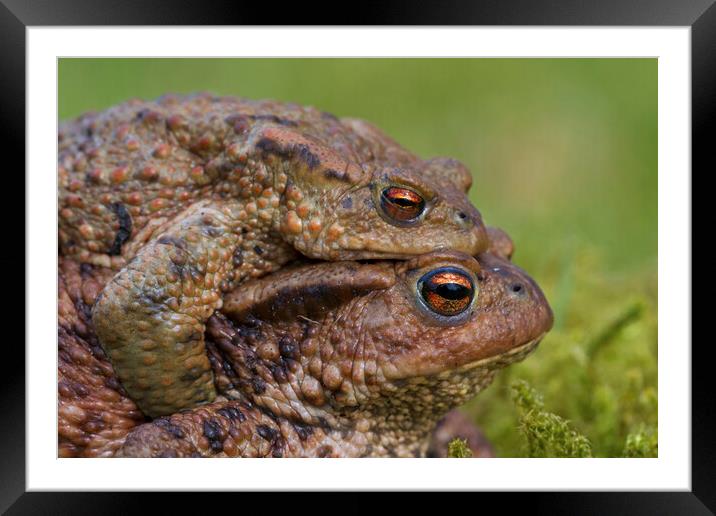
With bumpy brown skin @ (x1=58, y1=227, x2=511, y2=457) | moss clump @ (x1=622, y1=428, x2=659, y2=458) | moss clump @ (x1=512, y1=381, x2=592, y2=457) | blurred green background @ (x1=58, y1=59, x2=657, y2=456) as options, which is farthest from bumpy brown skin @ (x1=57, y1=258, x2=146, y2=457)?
blurred green background @ (x1=58, y1=59, x2=657, y2=456)

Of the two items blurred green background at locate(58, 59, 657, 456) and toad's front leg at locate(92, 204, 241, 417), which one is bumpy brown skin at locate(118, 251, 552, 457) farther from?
blurred green background at locate(58, 59, 657, 456)

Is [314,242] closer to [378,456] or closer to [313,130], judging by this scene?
[313,130]

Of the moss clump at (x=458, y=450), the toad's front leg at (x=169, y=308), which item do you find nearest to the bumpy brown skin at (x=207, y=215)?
the toad's front leg at (x=169, y=308)

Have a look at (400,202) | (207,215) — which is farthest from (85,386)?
(400,202)
